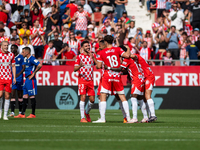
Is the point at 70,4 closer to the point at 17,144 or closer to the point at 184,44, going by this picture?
the point at 184,44

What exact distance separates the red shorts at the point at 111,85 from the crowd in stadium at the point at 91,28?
8.45m

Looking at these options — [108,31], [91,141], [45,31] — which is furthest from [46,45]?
[91,141]

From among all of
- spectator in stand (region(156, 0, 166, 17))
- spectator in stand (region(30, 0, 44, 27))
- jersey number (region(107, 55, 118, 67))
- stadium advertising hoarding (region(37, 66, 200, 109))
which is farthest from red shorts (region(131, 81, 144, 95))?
spectator in stand (region(156, 0, 166, 17))

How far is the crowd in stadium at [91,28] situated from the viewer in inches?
851

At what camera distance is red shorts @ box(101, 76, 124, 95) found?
11.9 m

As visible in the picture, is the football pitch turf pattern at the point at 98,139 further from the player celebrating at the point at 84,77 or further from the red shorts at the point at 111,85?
the player celebrating at the point at 84,77

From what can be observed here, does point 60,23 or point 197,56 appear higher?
point 60,23

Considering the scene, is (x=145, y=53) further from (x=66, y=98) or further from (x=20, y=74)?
(x=20, y=74)

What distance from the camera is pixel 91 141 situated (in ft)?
25.5

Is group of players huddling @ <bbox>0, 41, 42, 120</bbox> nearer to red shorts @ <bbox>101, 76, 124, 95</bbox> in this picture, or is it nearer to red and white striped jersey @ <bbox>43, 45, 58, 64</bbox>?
red shorts @ <bbox>101, 76, 124, 95</bbox>

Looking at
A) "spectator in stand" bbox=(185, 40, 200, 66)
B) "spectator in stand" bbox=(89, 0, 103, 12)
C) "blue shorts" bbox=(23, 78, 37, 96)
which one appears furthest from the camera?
"spectator in stand" bbox=(89, 0, 103, 12)

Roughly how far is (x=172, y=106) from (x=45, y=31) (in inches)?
304

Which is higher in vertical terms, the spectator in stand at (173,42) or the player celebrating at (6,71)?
the spectator in stand at (173,42)

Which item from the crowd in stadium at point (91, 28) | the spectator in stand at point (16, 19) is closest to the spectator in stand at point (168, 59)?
the crowd in stadium at point (91, 28)
